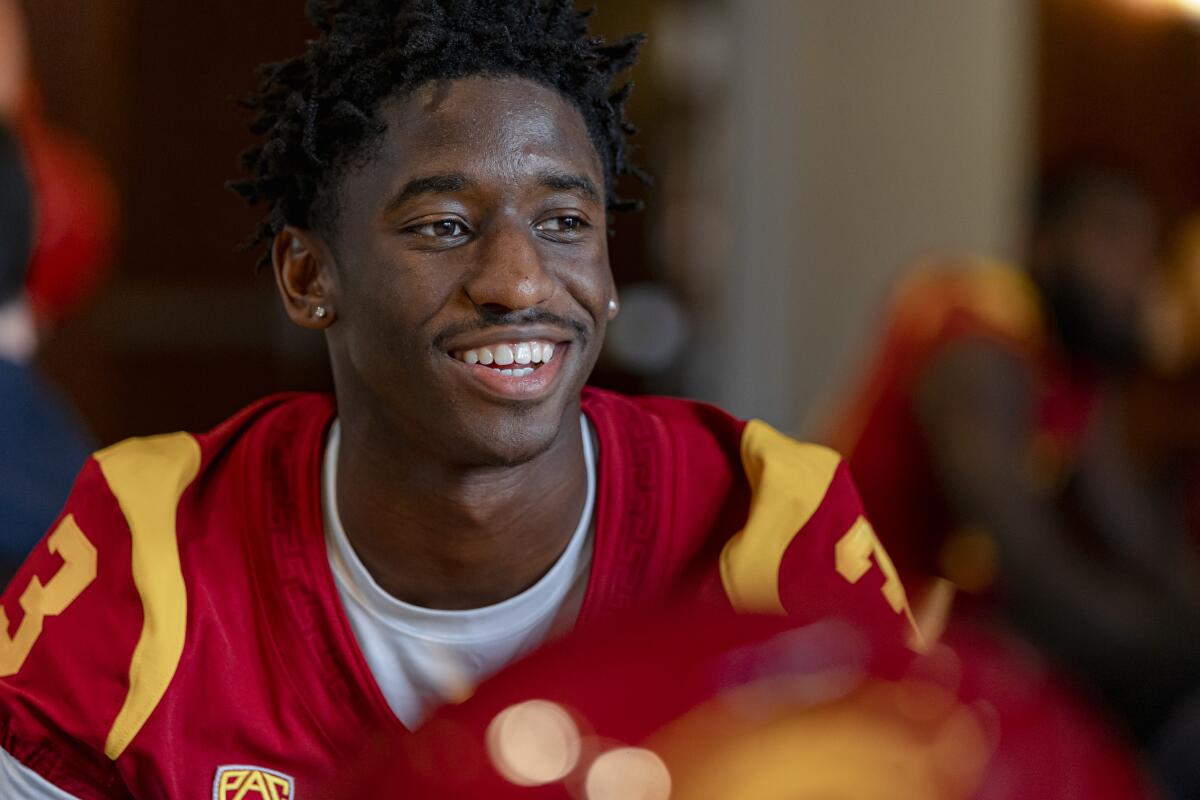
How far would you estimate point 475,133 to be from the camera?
3.43 ft

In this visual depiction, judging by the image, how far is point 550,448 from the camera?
113 cm

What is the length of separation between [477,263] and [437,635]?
0.29 m

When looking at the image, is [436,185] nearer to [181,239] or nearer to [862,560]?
[862,560]

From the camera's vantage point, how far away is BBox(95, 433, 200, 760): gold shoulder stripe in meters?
1.04

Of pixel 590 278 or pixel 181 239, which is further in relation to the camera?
pixel 181 239

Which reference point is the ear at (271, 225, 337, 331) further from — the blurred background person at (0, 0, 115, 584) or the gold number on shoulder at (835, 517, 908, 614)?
the blurred background person at (0, 0, 115, 584)

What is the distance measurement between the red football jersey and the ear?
0.38 ft

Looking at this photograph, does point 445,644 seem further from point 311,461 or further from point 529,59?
point 529,59

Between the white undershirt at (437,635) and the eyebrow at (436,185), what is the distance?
0.29 m

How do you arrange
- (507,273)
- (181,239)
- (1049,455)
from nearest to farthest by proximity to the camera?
(507,273) < (1049,455) < (181,239)

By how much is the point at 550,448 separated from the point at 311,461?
0.68 ft

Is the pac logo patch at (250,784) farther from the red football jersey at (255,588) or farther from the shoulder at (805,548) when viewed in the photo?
the shoulder at (805,548)

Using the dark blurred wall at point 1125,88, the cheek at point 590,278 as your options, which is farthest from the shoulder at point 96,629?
the dark blurred wall at point 1125,88

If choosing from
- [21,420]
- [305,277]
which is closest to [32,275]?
[21,420]
